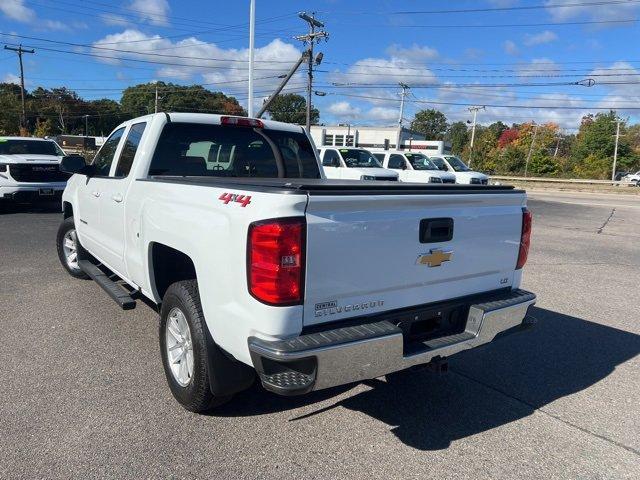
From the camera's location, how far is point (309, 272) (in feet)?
8.45

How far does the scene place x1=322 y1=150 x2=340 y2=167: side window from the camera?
1888 centimetres

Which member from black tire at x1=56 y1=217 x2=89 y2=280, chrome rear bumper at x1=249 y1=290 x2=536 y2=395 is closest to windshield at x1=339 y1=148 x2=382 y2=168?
black tire at x1=56 y1=217 x2=89 y2=280

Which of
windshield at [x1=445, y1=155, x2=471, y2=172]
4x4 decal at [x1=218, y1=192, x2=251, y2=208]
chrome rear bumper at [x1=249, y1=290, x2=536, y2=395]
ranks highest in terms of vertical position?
4x4 decal at [x1=218, y1=192, x2=251, y2=208]

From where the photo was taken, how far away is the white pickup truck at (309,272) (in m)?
2.54

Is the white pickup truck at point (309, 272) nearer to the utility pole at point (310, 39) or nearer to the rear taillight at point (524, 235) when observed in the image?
the rear taillight at point (524, 235)

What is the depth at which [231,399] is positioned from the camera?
3.46m

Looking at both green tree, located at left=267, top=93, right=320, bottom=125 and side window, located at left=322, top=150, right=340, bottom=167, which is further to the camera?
green tree, located at left=267, top=93, right=320, bottom=125

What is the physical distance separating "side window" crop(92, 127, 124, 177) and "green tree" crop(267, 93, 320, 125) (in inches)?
4167

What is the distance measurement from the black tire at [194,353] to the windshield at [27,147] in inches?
472

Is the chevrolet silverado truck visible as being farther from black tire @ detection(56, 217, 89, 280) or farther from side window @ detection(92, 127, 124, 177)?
side window @ detection(92, 127, 124, 177)

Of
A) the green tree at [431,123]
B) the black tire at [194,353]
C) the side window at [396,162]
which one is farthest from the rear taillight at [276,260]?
the green tree at [431,123]

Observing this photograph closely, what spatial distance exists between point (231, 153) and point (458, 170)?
2069cm

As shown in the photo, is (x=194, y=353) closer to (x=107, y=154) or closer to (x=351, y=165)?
(x=107, y=154)

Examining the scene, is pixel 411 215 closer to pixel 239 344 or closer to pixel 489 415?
pixel 239 344
